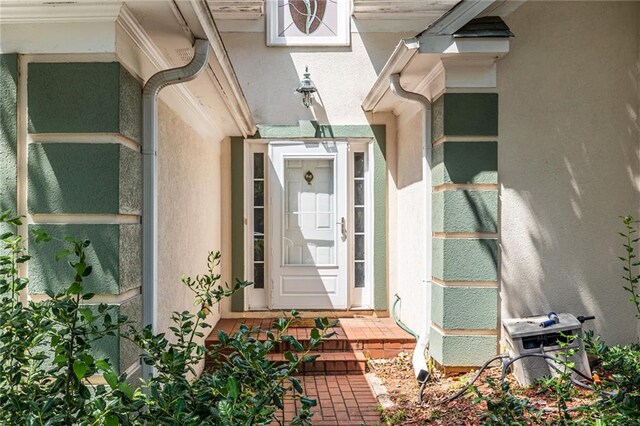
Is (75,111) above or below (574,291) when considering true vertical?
above

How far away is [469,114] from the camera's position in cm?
456

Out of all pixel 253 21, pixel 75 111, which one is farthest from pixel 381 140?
pixel 75 111

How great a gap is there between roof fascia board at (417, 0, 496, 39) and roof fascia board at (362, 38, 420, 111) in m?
0.18

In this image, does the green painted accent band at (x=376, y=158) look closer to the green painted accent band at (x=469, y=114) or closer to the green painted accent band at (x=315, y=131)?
the green painted accent band at (x=315, y=131)

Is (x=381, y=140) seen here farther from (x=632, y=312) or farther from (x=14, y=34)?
(x=14, y=34)

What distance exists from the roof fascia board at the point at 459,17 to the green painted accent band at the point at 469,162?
36.3 inches

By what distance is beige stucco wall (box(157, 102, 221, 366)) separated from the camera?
13.0 ft

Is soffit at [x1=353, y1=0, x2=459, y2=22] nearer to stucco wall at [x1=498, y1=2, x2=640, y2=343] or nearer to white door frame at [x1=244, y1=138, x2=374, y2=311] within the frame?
white door frame at [x1=244, y1=138, x2=374, y2=311]

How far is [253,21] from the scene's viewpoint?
675 cm

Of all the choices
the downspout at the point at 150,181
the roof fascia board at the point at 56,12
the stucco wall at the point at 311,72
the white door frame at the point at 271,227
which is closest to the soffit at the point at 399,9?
the stucco wall at the point at 311,72

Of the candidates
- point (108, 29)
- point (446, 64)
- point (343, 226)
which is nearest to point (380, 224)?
point (343, 226)

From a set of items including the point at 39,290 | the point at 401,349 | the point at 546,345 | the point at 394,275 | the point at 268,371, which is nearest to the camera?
the point at 268,371

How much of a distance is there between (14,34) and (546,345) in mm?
4258

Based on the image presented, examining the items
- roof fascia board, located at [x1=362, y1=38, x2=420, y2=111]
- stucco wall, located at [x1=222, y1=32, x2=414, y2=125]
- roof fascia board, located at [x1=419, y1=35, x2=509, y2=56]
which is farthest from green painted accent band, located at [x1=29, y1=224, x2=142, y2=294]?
stucco wall, located at [x1=222, y1=32, x2=414, y2=125]
